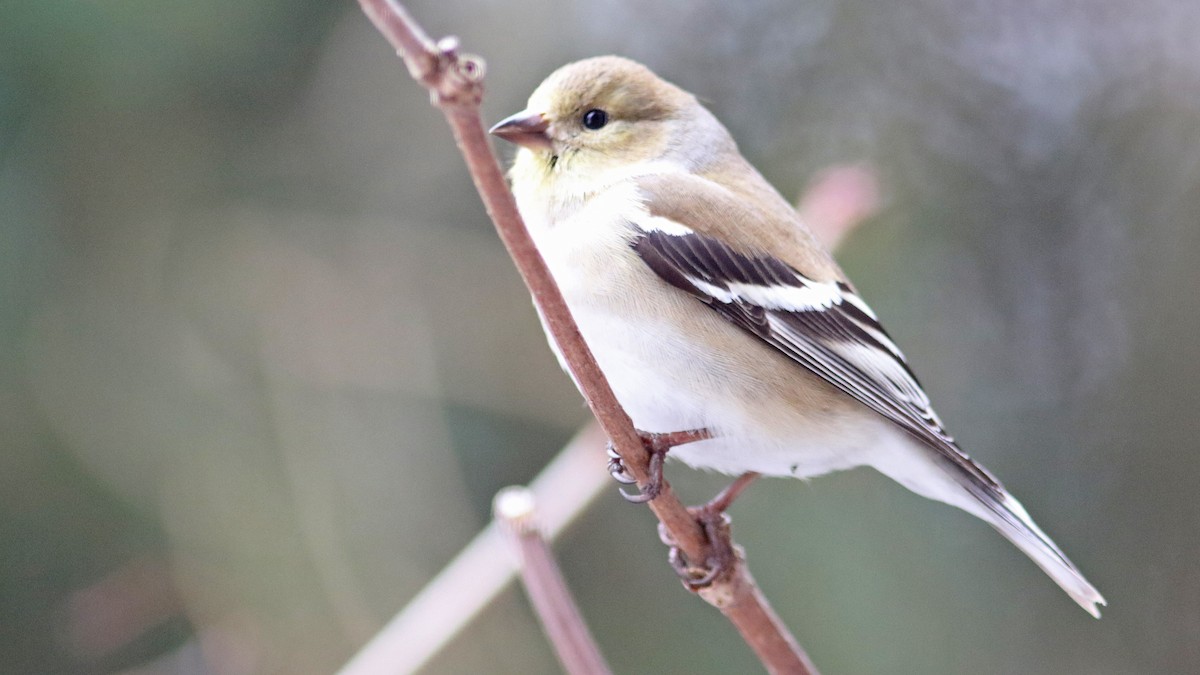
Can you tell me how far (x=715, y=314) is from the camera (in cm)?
188

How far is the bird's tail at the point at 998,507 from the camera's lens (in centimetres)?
187

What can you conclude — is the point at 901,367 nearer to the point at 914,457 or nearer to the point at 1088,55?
the point at 914,457

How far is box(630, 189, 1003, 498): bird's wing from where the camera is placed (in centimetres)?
188

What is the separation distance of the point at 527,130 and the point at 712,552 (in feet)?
2.96

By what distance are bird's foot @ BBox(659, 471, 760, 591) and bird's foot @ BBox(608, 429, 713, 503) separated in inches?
5.4

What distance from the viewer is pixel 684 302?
1.85m

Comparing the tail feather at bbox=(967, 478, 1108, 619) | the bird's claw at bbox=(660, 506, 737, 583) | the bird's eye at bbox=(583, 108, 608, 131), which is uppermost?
the bird's eye at bbox=(583, 108, 608, 131)

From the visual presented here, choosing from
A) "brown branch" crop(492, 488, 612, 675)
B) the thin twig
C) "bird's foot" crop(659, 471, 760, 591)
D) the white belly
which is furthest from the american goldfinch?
"brown branch" crop(492, 488, 612, 675)

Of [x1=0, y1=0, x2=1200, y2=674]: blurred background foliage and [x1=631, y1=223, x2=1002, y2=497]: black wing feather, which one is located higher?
[x1=0, y1=0, x2=1200, y2=674]: blurred background foliage

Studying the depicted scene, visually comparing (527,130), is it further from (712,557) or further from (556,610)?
(556,610)

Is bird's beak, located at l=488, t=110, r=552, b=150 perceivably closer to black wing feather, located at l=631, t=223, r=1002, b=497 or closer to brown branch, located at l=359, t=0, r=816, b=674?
black wing feather, located at l=631, t=223, r=1002, b=497

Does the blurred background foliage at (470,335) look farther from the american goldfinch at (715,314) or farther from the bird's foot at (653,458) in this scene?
the bird's foot at (653,458)

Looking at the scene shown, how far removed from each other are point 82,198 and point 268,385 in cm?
67

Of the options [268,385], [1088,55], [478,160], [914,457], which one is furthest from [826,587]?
[478,160]
